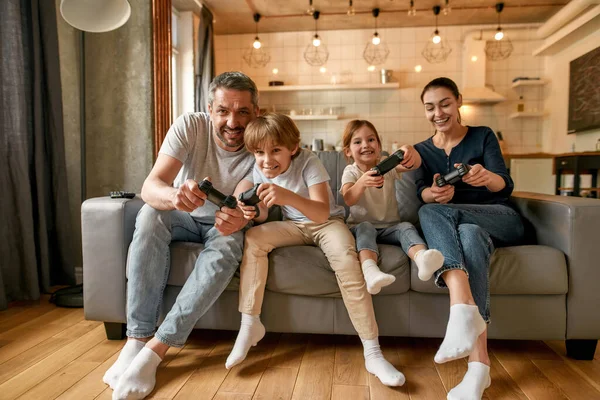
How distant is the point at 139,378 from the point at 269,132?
34.7 inches

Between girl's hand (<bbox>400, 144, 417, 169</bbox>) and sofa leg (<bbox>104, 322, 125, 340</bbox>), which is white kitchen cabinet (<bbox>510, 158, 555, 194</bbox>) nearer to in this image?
girl's hand (<bbox>400, 144, 417, 169</bbox>)

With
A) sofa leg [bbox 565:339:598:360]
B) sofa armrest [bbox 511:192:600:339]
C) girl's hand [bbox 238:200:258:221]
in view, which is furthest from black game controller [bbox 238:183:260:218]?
sofa leg [bbox 565:339:598:360]

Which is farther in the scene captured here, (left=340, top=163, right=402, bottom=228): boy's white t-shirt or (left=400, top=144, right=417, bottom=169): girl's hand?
(left=340, top=163, right=402, bottom=228): boy's white t-shirt

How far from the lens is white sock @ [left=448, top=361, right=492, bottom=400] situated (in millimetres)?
1173

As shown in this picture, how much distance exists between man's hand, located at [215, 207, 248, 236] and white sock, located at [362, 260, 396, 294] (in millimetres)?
453

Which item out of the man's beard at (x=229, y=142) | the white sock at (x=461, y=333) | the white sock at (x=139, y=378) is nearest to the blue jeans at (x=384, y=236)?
the white sock at (x=461, y=333)

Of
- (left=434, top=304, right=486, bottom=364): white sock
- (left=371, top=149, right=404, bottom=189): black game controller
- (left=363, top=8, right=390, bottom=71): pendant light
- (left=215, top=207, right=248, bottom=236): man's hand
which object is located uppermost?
(left=363, top=8, right=390, bottom=71): pendant light

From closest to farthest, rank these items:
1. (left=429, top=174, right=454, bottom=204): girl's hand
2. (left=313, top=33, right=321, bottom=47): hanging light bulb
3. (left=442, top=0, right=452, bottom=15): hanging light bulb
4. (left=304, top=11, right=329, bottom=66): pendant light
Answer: (left=429, top=174, right=454, bottom=204): girl's hand, (left=442, top=0, right=452, bottom=15): hanging light bulb, (left=313, top=33, right=321, bottom=47): hanging light bulb, (left=304, top=11, right=329, bottom=66): pendant light

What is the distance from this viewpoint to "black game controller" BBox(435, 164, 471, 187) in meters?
1.50

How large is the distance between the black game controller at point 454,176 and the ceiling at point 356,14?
3638 millimetres

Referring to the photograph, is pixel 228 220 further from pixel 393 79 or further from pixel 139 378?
pixel 393 79

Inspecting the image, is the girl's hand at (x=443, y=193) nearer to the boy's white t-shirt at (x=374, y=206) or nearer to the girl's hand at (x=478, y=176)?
the girl's hand at (x=478, y=176)

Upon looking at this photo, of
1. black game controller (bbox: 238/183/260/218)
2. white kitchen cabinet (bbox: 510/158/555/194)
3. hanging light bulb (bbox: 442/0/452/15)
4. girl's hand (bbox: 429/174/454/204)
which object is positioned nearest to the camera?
black game controller (bbox: 238/183/260/218)

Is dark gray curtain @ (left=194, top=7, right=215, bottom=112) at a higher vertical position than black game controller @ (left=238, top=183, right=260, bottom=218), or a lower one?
higher
